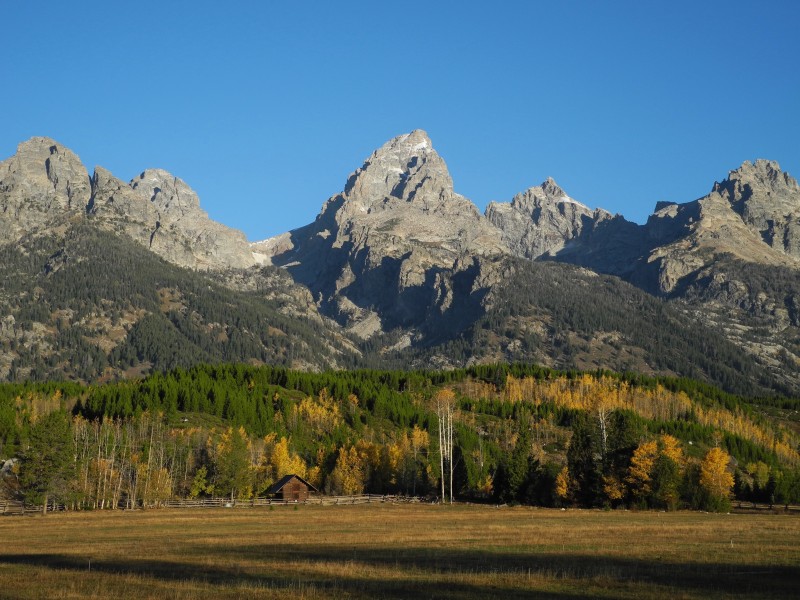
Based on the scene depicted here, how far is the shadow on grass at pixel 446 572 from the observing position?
113 ft

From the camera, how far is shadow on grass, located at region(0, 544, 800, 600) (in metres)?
34.6

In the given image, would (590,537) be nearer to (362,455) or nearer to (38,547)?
(38,547)

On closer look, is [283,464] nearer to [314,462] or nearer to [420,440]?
[314,462]

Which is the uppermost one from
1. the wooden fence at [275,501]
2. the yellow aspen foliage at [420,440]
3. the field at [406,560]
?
the yellow aspen foliage at [420,440]

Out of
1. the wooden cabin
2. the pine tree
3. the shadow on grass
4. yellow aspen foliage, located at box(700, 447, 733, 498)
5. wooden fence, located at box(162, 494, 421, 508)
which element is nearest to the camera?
the shadow on grass

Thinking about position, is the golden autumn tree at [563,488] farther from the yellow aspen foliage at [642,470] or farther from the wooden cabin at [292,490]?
the wooden cabin at [292,490]

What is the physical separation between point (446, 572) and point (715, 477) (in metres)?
89.6

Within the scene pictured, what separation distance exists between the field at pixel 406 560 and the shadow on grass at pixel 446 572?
8 cm

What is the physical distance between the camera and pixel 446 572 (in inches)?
1590

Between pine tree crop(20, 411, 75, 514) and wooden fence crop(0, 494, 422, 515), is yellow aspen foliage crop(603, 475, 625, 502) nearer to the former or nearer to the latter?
wooden fence crop(0, 494, 422, 515)

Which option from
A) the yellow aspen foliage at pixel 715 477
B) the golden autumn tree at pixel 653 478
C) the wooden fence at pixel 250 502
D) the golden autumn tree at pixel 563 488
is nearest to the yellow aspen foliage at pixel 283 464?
the wooden fence at pixel 250 502

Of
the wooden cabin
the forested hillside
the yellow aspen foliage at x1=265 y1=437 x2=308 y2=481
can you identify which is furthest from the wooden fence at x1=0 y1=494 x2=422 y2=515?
the yellow aspen foliage at x1=265 y1=437 x2=308 y2=481

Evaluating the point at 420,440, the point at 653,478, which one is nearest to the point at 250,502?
the point at 653,478

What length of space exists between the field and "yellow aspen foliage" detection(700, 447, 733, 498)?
37127 millimetres
